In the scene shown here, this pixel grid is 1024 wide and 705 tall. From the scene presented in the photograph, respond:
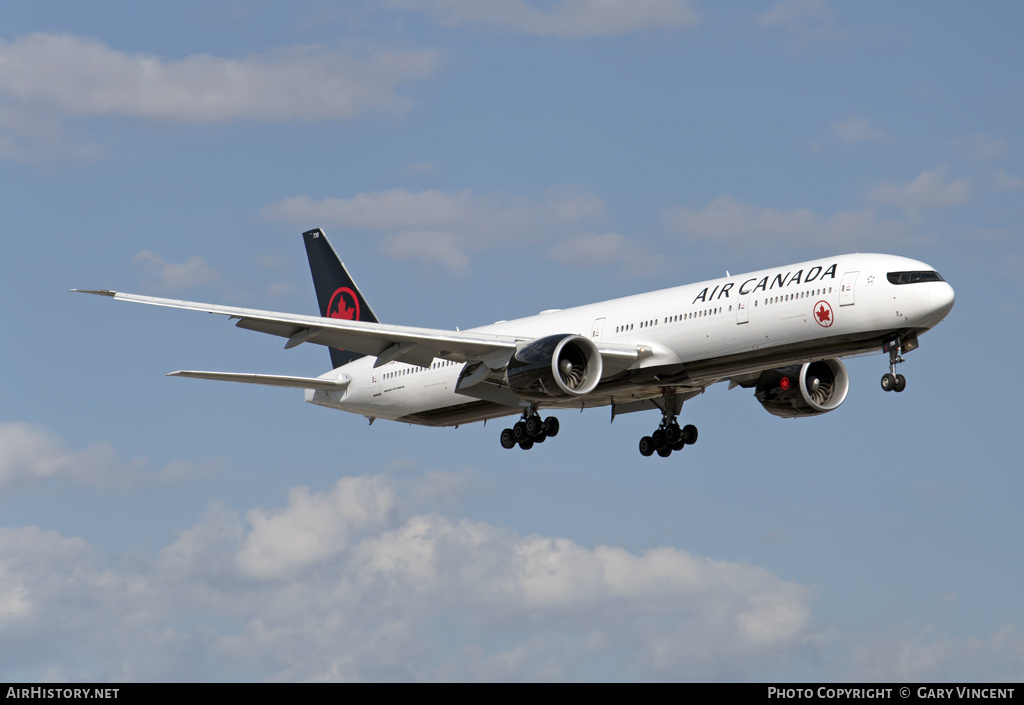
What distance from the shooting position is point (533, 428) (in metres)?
47.7

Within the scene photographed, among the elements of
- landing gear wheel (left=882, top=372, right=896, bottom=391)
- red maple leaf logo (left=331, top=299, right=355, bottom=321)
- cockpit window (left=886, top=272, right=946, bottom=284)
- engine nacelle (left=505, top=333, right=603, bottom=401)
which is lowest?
landing gear wheel (left=882, top=372, right=896, bottom=391)

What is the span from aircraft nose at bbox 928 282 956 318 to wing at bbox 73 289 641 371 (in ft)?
30.9

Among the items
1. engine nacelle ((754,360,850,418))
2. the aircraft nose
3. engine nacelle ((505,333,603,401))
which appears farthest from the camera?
engine nacelle ((754,360,850,418))

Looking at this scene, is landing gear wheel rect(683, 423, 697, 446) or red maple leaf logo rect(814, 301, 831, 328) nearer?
red maple leaf logo rect(814, 301, 831, 328)

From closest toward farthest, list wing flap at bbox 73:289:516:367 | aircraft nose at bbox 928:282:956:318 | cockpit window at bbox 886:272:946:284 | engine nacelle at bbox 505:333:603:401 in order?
aircraft nose at bbox 928:282:956:318
cockpit window at bbox 886:272:946:284
wing flap at bbox 73:289:516:367
engine nacelle at bbox 505:333:603:401

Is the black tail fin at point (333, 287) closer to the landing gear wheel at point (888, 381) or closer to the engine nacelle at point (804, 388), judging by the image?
the engine nacelle at point (804, 388)

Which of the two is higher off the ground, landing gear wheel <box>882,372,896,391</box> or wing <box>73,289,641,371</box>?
wing <box>73,289,641,371</box>

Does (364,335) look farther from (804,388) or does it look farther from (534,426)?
(804,388)

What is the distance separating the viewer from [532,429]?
47.7m

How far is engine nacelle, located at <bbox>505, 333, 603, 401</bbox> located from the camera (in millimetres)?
43719

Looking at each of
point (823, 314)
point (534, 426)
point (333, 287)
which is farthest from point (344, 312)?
point (823, 314)

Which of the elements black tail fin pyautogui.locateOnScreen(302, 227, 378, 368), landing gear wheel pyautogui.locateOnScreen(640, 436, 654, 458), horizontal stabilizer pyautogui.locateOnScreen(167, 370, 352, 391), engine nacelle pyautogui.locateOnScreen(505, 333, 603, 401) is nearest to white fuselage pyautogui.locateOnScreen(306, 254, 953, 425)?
engine nacelle pyautogui.locateOnScreen(505, 333, 603, 401)

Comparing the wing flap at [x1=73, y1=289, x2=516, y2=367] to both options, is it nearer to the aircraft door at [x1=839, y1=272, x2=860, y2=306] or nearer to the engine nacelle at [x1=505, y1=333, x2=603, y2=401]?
the engine nacelle at [x1=505, y1=333, x2=603, y2=401]
